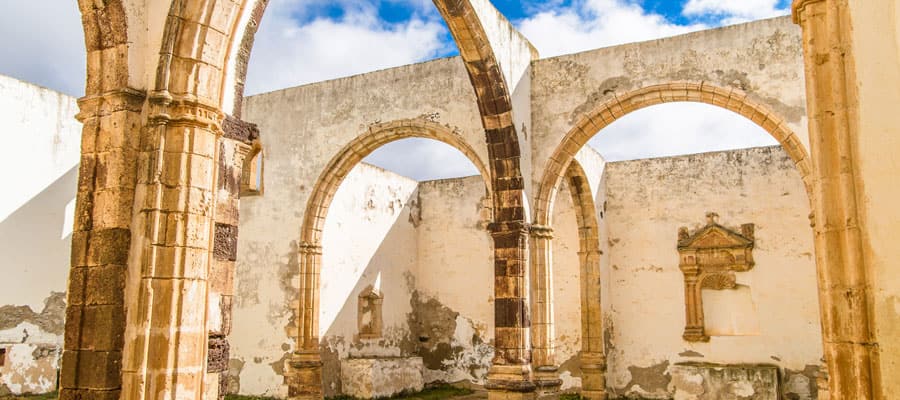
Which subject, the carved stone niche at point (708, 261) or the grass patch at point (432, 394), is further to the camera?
the carved stone niche at point (708, 261)

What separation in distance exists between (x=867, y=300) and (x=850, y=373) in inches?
10.5

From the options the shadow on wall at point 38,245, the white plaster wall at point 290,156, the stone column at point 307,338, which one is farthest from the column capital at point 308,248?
the shadow on wall at point 38,245

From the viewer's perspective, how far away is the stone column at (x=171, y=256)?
3.60 meters

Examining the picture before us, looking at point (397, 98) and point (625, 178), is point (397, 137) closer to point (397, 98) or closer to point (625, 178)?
point (397, 98)

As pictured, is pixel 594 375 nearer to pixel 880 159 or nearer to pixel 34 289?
pixel 34 289

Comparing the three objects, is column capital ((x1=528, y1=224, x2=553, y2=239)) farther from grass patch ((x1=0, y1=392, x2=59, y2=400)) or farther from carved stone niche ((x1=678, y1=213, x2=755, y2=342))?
grass patch ((x1=0, y1=392, x2=59, y2=400))

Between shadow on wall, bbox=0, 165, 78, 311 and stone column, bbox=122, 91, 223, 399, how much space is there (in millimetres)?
7283

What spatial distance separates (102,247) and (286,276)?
7.73 metres

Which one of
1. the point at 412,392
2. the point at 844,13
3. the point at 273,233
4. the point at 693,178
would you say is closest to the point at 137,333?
the point at 844,13

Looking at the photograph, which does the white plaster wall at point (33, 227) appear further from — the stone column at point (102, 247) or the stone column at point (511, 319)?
the stone column at point (102, 247)

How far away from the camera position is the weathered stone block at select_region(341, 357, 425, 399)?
37.2 feet

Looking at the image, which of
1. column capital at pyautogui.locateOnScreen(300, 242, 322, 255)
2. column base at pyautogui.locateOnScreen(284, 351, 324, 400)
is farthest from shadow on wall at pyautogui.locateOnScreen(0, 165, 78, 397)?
column capital at pyautogui.locateOnScreen(300, 242, 322, 255)

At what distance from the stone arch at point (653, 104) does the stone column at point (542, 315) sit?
0.32 meters

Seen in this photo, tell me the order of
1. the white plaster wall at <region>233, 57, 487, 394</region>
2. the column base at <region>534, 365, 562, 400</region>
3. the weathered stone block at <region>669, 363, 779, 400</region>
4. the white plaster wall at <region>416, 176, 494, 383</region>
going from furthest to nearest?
the white plaster wall at <region>416, 176, 494, 383</region> → the white plaster wall at <region>233, 57, 487, 394</region> → the weathered stone block at <region>669, 363, 779, 400</region> → the column base at <region>534, 365, 562, 400</region>
